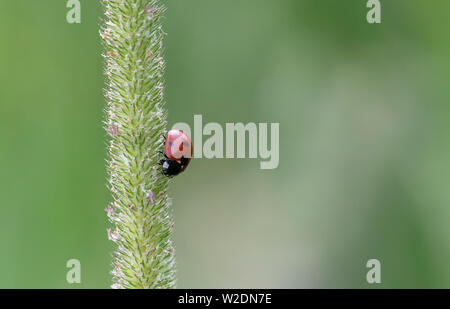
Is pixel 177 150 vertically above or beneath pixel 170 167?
above

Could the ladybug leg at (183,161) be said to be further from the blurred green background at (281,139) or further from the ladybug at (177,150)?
the blurred green background at (281,139)

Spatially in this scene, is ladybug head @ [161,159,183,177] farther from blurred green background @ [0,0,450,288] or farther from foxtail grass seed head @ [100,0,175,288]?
blurred green background @ [0,0,450,288]

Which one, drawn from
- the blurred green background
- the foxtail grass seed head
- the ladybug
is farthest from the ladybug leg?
the blurred green background

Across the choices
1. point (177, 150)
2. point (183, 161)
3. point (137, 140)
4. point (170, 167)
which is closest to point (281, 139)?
point (183, 161)

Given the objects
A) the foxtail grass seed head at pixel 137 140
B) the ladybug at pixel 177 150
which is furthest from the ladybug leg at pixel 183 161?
the foxtail grass seed head at pixel 137 140

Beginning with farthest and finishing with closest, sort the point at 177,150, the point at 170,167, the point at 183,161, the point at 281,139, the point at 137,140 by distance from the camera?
1. the point at 281,139
2. the point at 183,161
3. the point at 177,150
4. the point at 170,167
5. the point at 137,140

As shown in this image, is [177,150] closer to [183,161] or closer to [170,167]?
[183,161]

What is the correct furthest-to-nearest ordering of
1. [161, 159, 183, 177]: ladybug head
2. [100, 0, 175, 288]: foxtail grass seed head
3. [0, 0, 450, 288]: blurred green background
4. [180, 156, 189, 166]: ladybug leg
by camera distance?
[0, 0, 450, 288]: blurred green background, [180, 156, 189, 166]: ladybug leg, [161, 159, 183, 177]: ladybug head, [100, 0, 175, 288]: foxtail grass seed head

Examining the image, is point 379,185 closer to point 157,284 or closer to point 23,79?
point 23,79
